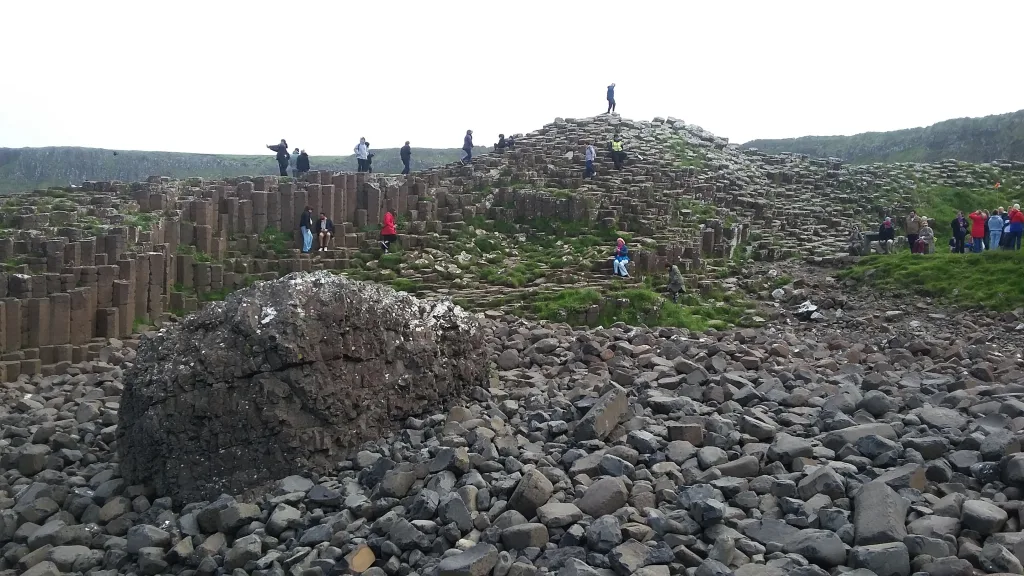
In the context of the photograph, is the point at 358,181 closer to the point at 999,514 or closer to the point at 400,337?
the point at 400,337

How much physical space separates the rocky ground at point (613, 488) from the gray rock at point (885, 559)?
12 millimetres

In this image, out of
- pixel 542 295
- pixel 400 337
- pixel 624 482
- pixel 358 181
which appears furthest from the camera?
pixel 358 181

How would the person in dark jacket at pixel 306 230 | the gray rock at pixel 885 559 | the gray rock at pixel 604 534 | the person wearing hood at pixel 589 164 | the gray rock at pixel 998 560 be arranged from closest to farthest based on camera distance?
the gray rock at pixel 998 560 → the gray rock at pixel 885 559 → the gray rock at pixel 604 534 → the person in dark jacket at pixel 306 230 → the person wearing hood at pixel 589 164

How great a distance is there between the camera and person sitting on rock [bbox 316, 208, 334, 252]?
1812 centimetres

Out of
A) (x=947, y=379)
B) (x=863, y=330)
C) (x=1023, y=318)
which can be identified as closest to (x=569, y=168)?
(x=863, y=330)

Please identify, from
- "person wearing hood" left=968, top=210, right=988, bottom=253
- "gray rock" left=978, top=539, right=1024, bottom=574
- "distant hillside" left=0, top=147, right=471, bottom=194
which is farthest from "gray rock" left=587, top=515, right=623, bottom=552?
→ "distant hillside" left=0, top=147, right=471, bottom=194

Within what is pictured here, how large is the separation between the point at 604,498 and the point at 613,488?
3.8 inches

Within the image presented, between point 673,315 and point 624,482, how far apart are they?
9.51m

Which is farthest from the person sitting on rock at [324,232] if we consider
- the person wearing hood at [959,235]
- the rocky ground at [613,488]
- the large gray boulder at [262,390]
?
the person wearing hood at [959,235]

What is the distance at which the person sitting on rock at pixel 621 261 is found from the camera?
691 inches

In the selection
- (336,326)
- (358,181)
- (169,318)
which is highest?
(358,181)

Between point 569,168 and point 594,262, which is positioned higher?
point 569,168

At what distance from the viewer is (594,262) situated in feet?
59.5

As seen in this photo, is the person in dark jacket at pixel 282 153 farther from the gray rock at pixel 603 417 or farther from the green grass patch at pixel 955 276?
the gray rock at pixel 603 417
